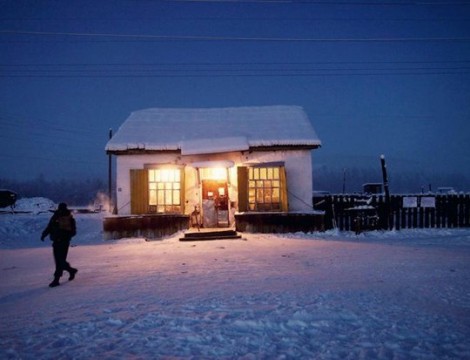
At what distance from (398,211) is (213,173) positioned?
826 cm

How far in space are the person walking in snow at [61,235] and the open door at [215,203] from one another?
292 inches

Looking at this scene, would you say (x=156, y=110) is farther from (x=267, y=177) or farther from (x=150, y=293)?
(x=150, y=293)

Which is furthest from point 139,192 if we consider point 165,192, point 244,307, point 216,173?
point 244,307

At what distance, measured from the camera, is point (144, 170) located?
14.9 metres

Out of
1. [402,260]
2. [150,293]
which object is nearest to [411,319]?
[150,293]

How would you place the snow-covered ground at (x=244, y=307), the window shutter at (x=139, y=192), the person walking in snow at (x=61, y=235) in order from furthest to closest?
the window shutter at (x=139, y=192) < the person walking in snow at (x=61, y=235) < the snow-covered ground at (x=244, y=307)

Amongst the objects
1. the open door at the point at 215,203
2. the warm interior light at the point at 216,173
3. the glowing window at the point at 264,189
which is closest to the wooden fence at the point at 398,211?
the glowing window at the point at 264,189

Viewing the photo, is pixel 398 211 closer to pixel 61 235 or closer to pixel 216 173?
pixel 216 173

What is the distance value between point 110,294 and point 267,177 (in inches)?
393

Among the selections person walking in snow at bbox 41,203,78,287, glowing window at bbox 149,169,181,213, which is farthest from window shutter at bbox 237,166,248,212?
person walking in snow at bbox 41,203,78,287

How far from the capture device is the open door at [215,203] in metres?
14.9

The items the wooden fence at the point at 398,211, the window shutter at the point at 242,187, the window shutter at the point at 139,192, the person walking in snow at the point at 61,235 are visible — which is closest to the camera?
the person walking in snow at the point at 61,235

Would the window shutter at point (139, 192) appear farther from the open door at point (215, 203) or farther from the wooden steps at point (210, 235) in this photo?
the wooden steps at point (210, 235)

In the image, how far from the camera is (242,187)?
14688mm
